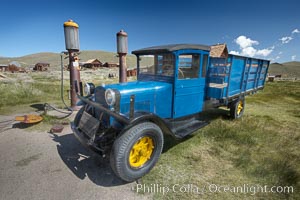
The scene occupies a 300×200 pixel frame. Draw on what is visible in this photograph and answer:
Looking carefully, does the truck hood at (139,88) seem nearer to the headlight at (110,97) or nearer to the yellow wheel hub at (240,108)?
the headlight at (110,97)

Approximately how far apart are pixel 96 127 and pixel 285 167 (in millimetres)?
3635

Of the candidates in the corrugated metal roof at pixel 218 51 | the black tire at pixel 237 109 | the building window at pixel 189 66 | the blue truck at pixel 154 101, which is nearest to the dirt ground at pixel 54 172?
the blue truck at pixel 154 101

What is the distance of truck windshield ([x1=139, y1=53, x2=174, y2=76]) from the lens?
11.7 ft

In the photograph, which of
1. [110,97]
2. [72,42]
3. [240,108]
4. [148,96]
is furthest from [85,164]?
[240,108]

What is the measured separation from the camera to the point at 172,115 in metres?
3.76

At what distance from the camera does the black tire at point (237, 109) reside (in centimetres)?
556

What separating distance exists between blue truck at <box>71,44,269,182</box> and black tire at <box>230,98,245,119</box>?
399 mm

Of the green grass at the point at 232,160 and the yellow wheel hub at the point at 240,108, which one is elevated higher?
the yellow wheel hub at the point at 240,108

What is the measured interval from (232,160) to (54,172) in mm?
3526

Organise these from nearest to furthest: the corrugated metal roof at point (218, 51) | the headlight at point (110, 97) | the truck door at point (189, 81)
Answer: the headlight at point (110, 97), the truck door at point (189, 81), the corrugated metal roof at point (218, 51)

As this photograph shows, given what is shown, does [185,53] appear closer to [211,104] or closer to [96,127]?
[211,104]

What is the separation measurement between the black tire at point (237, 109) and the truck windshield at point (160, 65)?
3.31m

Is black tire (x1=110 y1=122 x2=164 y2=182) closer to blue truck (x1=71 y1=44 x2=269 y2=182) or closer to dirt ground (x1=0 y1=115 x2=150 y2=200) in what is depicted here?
blue truck (x1=71 y1=44 x2=269 y2=182)

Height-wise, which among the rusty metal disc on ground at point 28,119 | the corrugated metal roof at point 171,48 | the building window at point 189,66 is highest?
the corrugated metal roof at point 171,48
